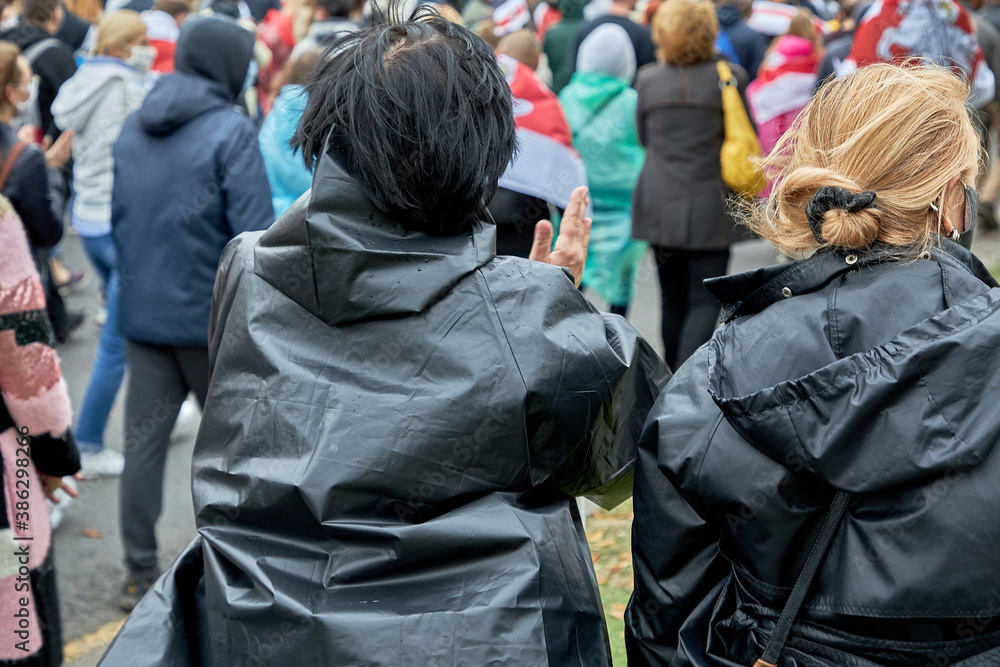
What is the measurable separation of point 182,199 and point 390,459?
2.46m

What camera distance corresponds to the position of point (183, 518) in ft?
15.4

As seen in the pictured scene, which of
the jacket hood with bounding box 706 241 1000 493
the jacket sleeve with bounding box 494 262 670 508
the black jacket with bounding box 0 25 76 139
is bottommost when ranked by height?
the black jacket with bounding box 0 25 76 139

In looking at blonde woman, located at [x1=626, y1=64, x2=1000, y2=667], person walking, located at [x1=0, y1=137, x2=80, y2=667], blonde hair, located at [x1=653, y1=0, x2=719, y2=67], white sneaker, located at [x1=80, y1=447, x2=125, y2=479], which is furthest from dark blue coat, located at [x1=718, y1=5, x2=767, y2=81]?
blonde woman, located at [x1=626, y1=64, x2=1000, y2=667]

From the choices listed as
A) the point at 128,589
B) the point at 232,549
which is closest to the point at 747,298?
the point at 232,549

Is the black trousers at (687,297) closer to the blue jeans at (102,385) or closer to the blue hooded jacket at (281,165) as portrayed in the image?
the blue hooded jacket at (281,165)

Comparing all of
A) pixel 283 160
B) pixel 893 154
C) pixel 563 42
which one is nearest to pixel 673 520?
pixel 893 154

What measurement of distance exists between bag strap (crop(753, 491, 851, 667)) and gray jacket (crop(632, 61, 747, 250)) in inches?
146

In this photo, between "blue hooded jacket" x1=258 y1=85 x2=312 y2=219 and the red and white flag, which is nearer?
the red and white flag

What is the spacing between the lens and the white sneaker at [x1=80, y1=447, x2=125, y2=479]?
5.12 metres

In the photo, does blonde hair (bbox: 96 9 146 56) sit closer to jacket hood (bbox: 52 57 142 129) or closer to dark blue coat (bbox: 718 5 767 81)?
jacket hood (bbox: 52 57 142 129)

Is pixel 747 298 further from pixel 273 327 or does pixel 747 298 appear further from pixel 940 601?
pixel 273 327

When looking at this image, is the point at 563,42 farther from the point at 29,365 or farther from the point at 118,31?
the point at 29,365

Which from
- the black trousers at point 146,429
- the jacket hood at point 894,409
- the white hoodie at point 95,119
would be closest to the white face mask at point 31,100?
the white hoodie at point 95,119

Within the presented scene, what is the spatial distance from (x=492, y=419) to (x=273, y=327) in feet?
1.46
